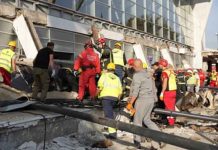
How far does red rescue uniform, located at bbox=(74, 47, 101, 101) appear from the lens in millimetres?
10305

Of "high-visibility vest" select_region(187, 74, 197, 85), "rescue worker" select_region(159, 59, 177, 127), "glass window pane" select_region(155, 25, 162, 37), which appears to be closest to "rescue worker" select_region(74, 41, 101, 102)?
"rescue worker" select_region(159, 59, 177, 127)

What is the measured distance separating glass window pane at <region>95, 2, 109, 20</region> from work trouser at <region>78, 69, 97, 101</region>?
9929mm

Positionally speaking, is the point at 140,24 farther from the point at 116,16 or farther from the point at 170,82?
the point at 170,82

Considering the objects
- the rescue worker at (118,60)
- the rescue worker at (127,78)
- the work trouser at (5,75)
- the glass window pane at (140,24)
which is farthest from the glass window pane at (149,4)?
the work trouser at (5,75)

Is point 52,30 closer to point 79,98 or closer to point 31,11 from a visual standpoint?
point 31,11

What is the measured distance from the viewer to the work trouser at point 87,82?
33.8 ft

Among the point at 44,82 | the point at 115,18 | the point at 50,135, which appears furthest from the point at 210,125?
the point at 115,18

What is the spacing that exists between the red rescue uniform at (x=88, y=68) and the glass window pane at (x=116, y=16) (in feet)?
37.6

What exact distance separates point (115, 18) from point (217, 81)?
26.4 feet

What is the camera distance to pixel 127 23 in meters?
23.2

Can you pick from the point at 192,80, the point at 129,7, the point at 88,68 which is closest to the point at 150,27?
the point at 129,7

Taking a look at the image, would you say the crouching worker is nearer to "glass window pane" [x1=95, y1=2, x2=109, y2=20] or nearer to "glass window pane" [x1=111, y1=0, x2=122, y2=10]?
"glass window pane" [x1=95, y1=2, x2=109, y2=20]

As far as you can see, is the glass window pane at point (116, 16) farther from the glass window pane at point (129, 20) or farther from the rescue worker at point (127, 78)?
the rescue worker at point (127, 78)

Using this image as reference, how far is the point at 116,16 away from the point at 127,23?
4.50ft
